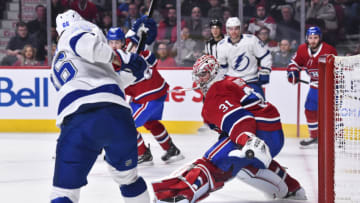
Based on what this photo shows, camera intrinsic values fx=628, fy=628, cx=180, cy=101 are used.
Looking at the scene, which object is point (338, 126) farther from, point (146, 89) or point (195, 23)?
point (195, 23)

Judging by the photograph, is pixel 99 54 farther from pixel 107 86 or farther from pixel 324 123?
pixel 324 123

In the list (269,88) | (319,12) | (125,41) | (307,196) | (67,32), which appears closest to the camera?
(67,32)

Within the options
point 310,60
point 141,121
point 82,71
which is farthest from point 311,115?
point 82,71

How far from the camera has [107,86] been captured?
2.55 metres

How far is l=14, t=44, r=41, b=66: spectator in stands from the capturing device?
653cm

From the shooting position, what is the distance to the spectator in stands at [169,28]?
264 inches

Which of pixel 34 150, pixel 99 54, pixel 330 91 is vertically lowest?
pixel 34 150

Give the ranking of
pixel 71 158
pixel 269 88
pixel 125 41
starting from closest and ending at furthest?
pixel 71 158 → pixel 125 41 → pixel 269 88

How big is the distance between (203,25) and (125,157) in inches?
170

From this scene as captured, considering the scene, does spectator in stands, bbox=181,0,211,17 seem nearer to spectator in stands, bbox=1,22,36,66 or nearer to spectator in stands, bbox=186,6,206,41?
spectator in stands, bbox=186,6,206,41

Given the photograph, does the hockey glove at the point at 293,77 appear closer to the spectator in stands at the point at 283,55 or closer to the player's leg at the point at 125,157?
the spectator in stands at the point at 283,55

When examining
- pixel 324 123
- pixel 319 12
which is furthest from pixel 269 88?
pixel 324 123

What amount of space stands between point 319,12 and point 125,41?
2.78 m

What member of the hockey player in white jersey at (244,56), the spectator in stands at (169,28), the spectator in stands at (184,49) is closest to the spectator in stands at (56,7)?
the spectator in stands at (169,28)
